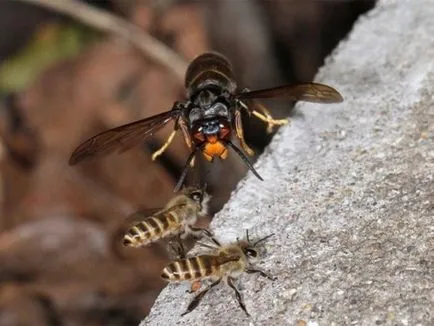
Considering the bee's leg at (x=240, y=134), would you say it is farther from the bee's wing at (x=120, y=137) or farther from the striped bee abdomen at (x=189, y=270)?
the striped bee abdomen at (x=189, y=270)

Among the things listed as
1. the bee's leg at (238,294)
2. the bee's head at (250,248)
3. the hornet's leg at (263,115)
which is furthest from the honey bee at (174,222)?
the hornet's leg at (263,115)

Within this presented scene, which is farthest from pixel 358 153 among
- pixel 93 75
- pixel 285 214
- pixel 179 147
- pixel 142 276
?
pixel 93 75

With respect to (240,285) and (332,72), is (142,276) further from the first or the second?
(240,285)

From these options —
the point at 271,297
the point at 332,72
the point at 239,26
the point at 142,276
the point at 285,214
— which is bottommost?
the point at 271,297

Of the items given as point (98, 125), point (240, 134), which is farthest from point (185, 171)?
point (98, 125)

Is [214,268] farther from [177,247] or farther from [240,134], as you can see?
[240,134]

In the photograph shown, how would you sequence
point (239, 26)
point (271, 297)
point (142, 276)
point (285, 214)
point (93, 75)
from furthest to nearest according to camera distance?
point (93, 75)
point (239, 26)
point (142, 276)
point (285, 214)
point (271, 297)
